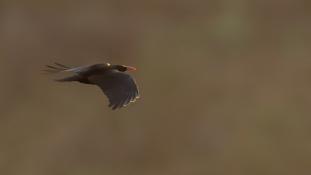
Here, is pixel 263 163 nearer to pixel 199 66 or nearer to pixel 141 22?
pixel 199 66

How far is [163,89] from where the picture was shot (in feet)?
58.7

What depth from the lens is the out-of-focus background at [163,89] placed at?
16562 mm

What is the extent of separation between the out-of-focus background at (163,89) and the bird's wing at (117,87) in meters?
8.27

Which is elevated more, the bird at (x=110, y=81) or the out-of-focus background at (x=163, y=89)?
the out-of-focus background at (x=163, y=89)

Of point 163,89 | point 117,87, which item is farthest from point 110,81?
point 163,89

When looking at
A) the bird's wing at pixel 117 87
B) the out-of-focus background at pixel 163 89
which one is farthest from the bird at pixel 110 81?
the out-of-focus background at pixel 163 89

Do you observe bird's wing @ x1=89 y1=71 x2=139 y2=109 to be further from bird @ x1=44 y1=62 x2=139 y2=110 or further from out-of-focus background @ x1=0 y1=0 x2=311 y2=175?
out-of-focus background @ x1=0 y1=0 x2=311 y2=175

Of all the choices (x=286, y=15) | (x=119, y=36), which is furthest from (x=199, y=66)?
(x=286, y=15)

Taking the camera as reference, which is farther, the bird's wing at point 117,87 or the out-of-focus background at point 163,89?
the out-of-focus background at point 163,89

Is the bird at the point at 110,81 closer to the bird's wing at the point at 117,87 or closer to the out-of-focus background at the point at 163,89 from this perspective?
the bird's wing at the point at 117,87

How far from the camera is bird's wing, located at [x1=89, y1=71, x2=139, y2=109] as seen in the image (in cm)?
796

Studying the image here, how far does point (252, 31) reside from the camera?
20.8 metres

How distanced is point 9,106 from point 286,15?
6252 millimetres

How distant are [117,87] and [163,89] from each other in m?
9.88
